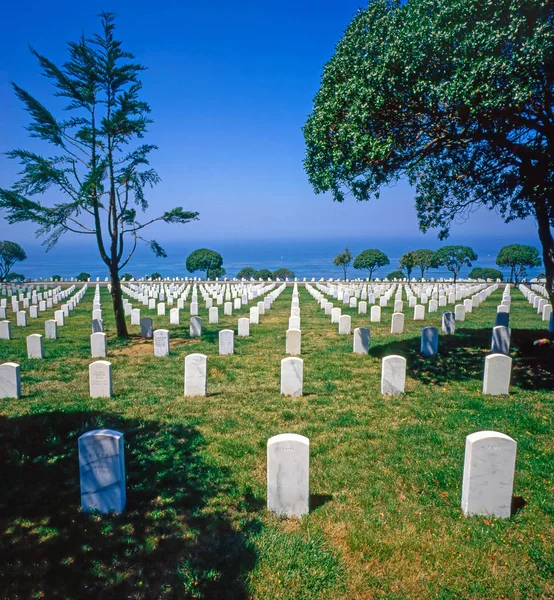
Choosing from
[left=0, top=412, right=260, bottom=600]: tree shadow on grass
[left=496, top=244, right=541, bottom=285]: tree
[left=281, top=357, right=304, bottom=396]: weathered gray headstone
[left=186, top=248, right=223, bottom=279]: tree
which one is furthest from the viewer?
[left=186, top=248, right=223, bottom=279]: tree

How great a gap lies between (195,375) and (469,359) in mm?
7839

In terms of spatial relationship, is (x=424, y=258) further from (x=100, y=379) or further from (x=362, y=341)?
(x=100, y=379)

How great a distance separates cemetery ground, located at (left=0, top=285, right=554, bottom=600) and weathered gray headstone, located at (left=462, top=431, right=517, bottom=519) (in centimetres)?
17

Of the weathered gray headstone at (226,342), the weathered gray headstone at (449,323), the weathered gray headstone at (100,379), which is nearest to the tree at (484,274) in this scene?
the weathered gray headstone at (449,323)

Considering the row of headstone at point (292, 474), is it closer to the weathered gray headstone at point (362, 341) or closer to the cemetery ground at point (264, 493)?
the cemetery ground at point (264, 493)

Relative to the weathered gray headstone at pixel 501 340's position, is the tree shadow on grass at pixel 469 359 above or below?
below

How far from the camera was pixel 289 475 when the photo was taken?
4.87m

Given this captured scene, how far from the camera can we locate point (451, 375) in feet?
34.6

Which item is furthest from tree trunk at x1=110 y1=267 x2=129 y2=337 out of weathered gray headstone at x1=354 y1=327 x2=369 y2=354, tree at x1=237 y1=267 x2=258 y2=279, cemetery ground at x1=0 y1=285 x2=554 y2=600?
tree at x1=237 y1=267 x2=258 y2=279

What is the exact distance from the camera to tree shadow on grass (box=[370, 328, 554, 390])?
10172 mm

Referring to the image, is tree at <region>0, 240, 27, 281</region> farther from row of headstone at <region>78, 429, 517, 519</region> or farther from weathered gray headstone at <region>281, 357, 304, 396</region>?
row of headstone at <region>78, 429, 517, 519</region>

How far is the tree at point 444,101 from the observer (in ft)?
24.8

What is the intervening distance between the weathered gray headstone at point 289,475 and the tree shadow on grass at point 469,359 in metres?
6.03

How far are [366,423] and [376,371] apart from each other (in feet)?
11.8
